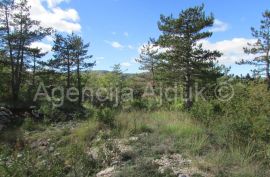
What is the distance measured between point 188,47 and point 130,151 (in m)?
15.1

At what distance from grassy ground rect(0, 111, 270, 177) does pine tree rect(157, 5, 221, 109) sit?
11.3 meters

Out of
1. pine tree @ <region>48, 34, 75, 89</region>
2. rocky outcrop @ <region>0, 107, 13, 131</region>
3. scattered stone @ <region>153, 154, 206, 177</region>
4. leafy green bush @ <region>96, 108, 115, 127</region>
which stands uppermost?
pine tree @ <region>48, 34, 75, 89</region>

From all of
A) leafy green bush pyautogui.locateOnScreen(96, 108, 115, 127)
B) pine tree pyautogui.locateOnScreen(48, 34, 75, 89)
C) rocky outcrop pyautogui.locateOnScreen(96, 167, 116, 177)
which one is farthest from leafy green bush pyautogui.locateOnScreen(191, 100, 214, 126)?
pine tree pyautogui.locateOnScreen(48, 34, 75, 89)

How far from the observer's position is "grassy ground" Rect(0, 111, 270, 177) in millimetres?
6082

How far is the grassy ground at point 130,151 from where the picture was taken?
6.08 metres

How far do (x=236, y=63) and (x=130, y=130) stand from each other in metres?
22.2

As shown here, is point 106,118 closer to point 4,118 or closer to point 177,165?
point 177,165

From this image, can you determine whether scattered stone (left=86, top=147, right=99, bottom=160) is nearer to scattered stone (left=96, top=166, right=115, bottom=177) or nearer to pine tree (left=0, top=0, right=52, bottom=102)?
scattered stone (left=96, top=166, right=115, bottom=177)

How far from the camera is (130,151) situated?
7.40 meters

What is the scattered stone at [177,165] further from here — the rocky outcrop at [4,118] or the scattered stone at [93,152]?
the rocky outcrop at [4,118]

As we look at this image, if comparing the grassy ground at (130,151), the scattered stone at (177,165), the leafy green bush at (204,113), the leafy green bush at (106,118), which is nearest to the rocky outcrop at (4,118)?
the grassy ground at (130,151)

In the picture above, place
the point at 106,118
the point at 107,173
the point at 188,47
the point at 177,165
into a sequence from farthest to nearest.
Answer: the point at 188,47 < the point at 106,118 < the point at 177,165 < the point at 107,173

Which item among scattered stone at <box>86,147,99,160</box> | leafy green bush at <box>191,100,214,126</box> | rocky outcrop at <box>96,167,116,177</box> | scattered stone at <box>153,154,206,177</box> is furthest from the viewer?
leafy green bush at <box>191,100,214,126</box>

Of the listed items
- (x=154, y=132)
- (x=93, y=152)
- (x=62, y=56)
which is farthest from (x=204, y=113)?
(x=62, y=56)
